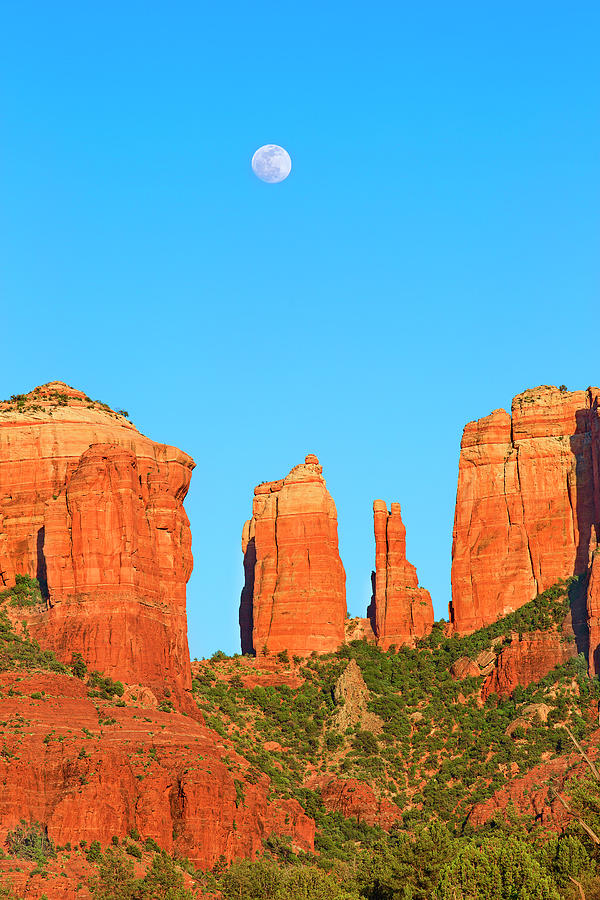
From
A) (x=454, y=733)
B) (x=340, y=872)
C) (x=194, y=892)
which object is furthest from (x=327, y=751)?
(x=194, y=892)

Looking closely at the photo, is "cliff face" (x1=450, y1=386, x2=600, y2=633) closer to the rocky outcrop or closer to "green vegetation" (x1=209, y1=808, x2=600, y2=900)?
the rocky outcrop

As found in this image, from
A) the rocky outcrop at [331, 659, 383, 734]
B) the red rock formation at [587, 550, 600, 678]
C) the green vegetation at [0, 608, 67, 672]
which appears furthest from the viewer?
the rocky outcrop at [331, 659, 383, 734]

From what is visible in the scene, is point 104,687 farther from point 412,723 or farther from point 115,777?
point 412,723

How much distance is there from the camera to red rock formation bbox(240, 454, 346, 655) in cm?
17388

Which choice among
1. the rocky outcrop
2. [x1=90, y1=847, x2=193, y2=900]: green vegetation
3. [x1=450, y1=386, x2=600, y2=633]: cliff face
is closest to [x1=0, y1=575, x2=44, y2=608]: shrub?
[x1=90, y1=847, x2=193, y2=900]: green vegetation

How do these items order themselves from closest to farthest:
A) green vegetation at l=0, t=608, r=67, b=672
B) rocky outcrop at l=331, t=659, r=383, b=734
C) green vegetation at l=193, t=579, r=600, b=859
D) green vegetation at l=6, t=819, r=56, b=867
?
green vegetation at l=6, t=819, r=56, b=867 → green vegetation at l=0, t=608, r=67, b=672 → green vegetation at l=193, t=579, r=600, b=859 → rocky outcrop at l=331, t=659, r=383, b=734

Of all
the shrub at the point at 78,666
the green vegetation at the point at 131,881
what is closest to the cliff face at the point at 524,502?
the shrub at the point at 78,666

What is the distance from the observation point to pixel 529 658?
162 meters

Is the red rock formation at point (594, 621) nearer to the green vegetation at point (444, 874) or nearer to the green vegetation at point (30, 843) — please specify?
the green vegetation at point (444, 874)

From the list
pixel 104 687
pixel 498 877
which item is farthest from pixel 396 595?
pixel 498 877

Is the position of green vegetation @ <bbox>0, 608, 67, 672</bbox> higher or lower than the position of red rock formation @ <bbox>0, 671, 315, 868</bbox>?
higher

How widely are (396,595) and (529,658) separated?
19024 mm

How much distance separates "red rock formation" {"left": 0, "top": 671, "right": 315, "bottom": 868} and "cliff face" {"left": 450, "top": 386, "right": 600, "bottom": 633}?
1912 inches

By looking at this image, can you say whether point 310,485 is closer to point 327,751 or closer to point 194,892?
point 327,751
